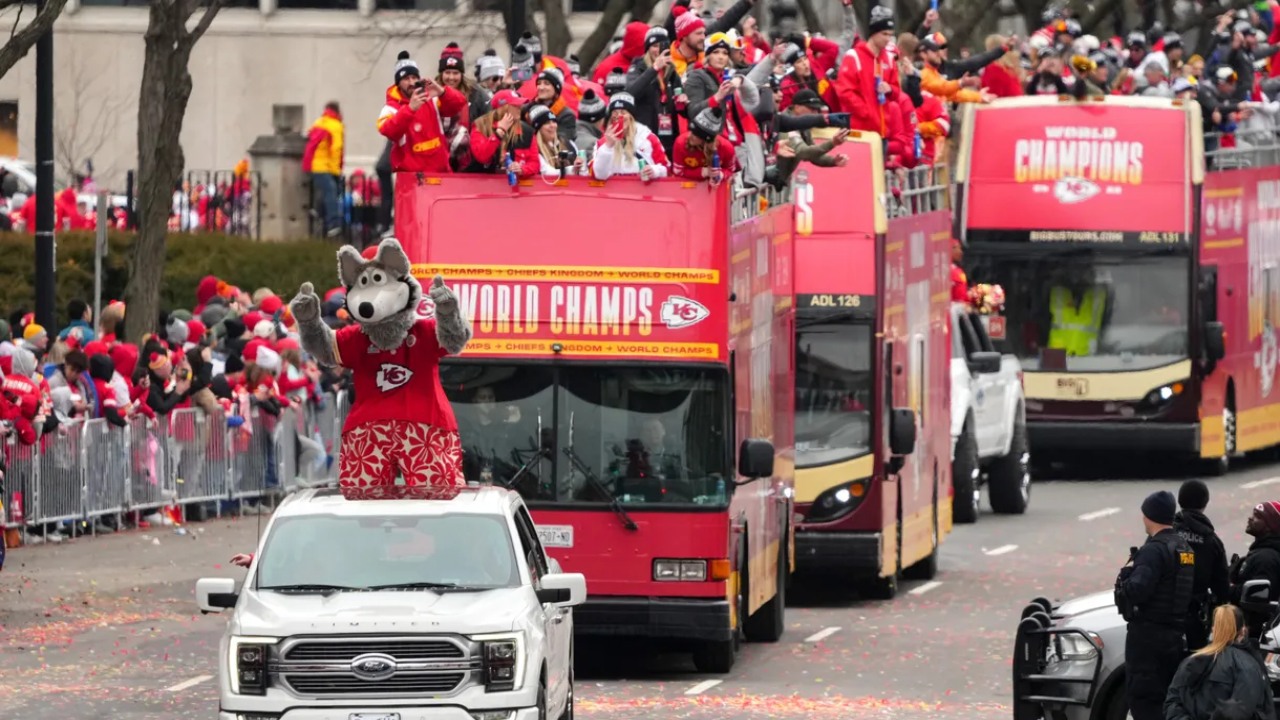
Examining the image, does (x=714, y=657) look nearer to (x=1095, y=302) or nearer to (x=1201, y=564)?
(x=1201, y=564)

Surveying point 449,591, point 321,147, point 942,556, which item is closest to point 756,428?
point 449,591

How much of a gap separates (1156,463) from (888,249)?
12.4m

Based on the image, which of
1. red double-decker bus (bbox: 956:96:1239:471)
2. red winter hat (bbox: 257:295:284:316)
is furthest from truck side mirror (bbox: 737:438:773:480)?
red double-decker bus (bbox: 956:96:1239:471)

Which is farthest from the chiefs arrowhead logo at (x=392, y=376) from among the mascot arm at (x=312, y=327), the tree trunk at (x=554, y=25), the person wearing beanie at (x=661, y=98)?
the tree trunk at (x=554, y=25)

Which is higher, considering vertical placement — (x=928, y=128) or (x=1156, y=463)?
(x=928, y=128)

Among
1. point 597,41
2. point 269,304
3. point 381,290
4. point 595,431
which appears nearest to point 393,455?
point 381,290

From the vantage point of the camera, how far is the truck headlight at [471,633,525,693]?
12258 millimetres

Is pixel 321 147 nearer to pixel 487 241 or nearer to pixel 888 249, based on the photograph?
pixel 888 249

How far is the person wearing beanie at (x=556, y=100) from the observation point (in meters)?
18.8

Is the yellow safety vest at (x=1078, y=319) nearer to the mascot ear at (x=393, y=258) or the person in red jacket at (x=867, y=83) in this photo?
the person in red jacket at (x=867, y=83)

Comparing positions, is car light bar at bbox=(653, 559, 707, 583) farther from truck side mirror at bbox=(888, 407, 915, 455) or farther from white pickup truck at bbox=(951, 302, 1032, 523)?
white pickup truck at bbox=(951, 302, 1032, 523)

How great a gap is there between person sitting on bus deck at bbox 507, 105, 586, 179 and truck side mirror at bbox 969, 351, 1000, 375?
7.96 meters

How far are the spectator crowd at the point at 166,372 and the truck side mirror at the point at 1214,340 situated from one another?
29.3ft

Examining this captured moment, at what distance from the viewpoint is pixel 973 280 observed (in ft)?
99.8
